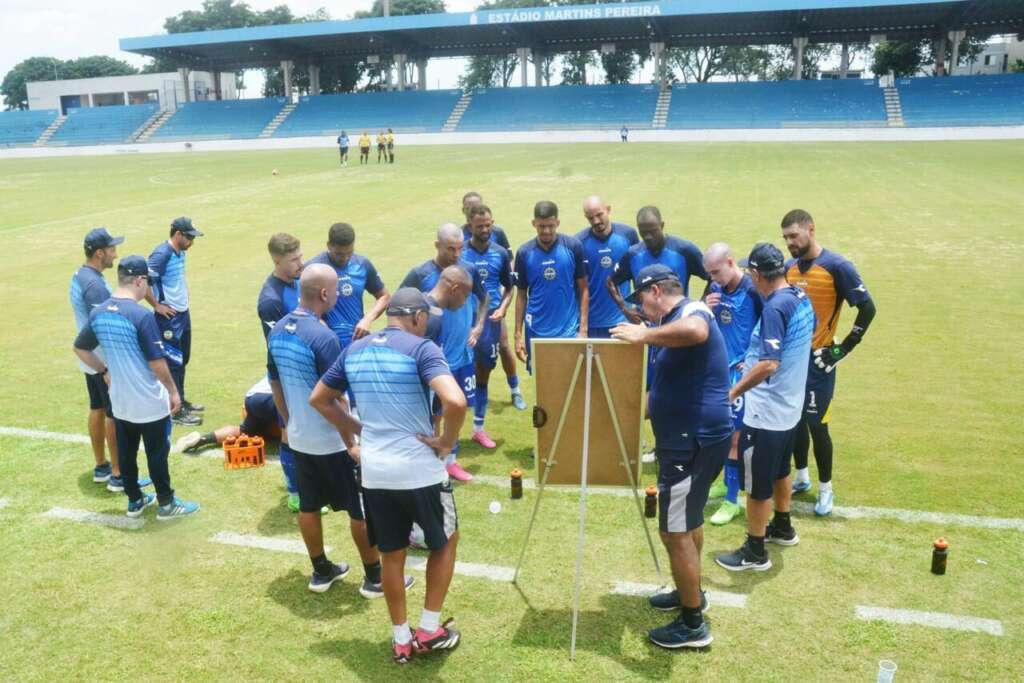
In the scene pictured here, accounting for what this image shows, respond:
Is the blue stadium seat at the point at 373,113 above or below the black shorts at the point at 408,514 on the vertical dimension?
above

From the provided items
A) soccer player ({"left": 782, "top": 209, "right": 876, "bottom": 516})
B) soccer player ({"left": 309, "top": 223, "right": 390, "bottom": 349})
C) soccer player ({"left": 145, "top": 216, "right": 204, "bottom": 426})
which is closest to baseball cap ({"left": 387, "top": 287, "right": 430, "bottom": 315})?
soccer player ({"left": 309, "top": 223, "right": 390, "bottom": 349})

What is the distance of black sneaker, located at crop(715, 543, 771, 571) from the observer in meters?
5.69

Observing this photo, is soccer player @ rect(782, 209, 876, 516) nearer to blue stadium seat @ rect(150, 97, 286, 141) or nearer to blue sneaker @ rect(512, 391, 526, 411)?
blue sneaker @ rect(512, 391, 526, 411)

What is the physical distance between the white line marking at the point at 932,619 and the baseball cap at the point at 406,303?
3.55 m

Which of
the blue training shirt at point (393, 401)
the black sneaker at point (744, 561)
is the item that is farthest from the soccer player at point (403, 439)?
the black sneaker at point (744, 561)

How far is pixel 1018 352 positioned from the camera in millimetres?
10523

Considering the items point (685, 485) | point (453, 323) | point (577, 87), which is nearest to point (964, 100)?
point (577, 87)

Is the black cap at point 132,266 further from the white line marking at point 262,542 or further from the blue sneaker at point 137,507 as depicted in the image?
the white line marking at point 262,542

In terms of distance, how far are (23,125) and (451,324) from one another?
87860 mm

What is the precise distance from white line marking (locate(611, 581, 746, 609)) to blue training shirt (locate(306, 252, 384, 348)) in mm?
3658

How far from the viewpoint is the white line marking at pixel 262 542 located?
6113 mm

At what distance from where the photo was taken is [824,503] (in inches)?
254

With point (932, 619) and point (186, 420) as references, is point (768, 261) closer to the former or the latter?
point (932, 619)

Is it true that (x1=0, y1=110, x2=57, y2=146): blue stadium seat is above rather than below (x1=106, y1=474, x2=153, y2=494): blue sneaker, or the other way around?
above
